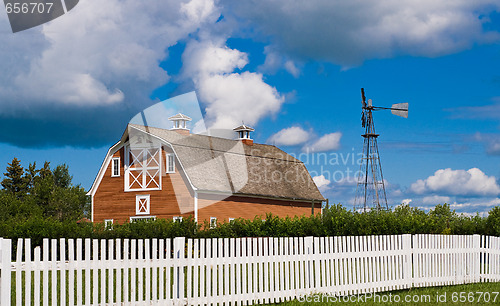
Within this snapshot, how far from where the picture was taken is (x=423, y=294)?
14.0 meters

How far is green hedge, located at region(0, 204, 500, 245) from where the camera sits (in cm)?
2148

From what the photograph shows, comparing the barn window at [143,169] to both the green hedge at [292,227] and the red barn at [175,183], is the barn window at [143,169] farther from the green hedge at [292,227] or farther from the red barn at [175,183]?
the green hedge at [292,227]

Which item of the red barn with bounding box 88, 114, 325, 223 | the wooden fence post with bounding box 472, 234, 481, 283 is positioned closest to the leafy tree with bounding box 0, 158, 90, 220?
the red barn with bounding box 88, 114, 325, 223

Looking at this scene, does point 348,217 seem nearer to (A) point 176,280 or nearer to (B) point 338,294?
(B) point 338,294


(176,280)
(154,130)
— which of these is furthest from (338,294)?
(154,130)

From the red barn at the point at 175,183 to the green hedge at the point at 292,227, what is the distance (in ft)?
26.8

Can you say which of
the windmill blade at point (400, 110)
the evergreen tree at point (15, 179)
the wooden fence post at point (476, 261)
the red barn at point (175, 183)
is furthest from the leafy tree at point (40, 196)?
the wooden fence post at point (476, 261)

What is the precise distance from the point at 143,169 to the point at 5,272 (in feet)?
87.8

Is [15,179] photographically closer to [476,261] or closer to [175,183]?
[175,183]

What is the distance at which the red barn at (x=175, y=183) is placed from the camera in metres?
34.3

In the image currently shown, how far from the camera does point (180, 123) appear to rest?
42.3m

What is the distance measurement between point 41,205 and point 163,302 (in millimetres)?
56550

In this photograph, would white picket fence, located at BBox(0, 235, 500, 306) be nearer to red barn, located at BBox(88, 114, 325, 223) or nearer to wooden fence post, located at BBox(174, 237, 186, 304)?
wooden fence post, located at BBox(174, 237, 186, 304)

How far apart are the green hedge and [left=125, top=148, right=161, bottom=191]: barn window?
1001 centimetres
